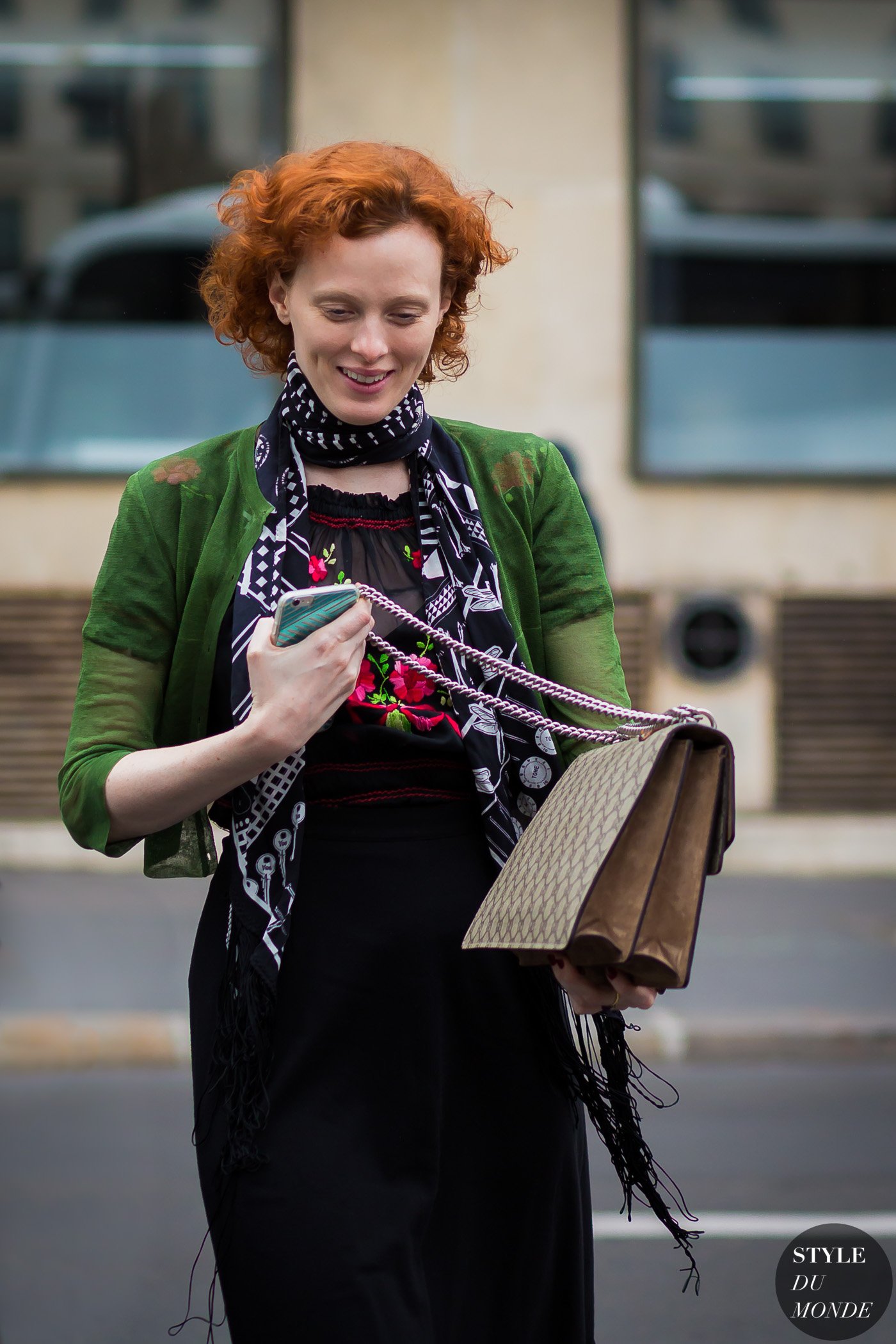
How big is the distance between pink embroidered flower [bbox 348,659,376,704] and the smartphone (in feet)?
0.57

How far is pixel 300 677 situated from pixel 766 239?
26.9ft

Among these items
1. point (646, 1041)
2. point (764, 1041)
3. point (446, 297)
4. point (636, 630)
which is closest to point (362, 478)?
point (446, 297)

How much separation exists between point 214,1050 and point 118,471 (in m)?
7.57

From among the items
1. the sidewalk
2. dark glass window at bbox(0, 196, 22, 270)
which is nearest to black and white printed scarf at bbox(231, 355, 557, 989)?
the sidewalk

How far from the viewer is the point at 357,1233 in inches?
70.5

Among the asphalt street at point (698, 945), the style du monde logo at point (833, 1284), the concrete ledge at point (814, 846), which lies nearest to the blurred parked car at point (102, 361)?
the concrete ledge at point (814, 846)

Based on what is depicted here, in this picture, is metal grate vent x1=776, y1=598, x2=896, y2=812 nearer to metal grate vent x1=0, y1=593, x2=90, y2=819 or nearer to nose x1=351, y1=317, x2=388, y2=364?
metal grate vent x1=0, y1=593, x2=90, y2=819

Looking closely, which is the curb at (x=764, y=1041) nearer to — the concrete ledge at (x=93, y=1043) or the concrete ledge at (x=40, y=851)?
the concrete ledge at (x=93, y=1043)

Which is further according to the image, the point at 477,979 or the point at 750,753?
the point at 750,753

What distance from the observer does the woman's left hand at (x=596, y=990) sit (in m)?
1.71

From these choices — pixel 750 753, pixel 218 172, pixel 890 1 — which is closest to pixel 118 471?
pixel 218 172

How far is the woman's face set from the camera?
1.82 m

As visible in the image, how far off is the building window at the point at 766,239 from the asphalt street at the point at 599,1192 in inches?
171

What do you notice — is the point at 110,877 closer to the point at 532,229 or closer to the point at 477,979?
the point at 532,229
